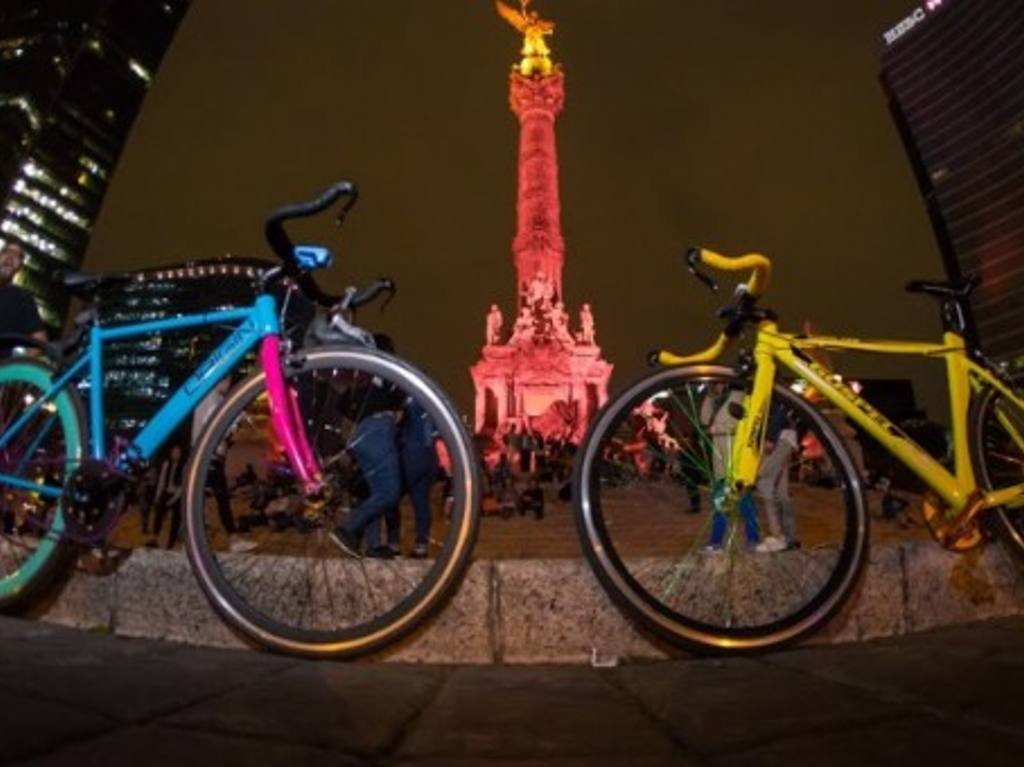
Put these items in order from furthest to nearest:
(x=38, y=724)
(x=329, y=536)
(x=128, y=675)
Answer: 1. (x=329, y=536)
2. (x=128, y=675)
3. (x=38, y=724)

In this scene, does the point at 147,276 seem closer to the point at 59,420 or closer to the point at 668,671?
the point at 59,420

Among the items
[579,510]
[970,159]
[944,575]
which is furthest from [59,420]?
[970,159]

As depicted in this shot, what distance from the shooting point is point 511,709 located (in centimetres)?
249

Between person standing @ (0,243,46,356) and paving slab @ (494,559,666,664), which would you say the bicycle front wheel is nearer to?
paving slab @ (494,559,666,664)

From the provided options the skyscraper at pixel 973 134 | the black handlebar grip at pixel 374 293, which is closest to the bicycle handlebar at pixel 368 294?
the black handlebar grip at pixel 374 293

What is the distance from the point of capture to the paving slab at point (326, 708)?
2.12m

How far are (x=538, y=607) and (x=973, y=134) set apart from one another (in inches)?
4766

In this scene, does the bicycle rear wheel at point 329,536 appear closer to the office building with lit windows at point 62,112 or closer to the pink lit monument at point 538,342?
the pink lit monument at point 538,342

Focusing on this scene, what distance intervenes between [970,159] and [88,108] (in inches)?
4236

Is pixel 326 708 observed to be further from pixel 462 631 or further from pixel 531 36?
pixel 531 36

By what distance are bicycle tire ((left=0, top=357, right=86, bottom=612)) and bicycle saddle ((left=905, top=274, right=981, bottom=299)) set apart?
14.2 feet

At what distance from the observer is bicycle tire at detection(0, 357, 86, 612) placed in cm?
375

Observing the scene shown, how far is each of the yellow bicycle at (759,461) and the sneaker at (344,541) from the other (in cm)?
105

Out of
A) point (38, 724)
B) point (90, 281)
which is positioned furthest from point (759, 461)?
point (90, 281)
